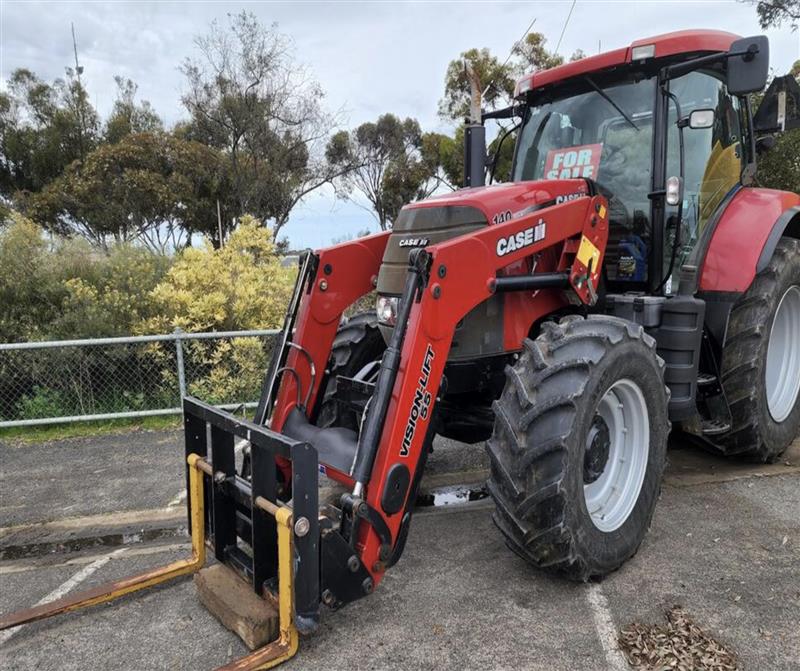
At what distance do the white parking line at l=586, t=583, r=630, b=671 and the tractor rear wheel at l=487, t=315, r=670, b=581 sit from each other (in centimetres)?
10

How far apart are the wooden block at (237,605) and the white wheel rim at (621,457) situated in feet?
5.59

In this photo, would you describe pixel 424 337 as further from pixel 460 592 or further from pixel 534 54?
pixel 534 54

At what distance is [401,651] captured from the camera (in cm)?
268

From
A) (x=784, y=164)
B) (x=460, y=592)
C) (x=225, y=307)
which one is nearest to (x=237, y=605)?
(x=460, y=592)

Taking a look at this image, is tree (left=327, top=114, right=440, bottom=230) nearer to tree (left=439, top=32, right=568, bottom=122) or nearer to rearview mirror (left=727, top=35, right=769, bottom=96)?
tree (left=439, top=32, right=568, bottom=122)

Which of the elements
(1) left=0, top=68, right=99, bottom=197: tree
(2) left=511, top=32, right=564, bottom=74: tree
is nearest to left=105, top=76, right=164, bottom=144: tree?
(1) left=0, top=68, right=99, bottom=197: tree

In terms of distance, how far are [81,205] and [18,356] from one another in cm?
1516

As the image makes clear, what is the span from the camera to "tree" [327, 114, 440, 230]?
96.9 feet

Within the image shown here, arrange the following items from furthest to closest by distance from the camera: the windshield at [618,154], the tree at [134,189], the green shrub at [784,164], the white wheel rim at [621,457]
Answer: the tree at [134,189] < the green shrub at [784,164] < the windshield at [618,154] < the white wheel rim at [621,457]

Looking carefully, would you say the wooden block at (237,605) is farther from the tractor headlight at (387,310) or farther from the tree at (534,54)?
the tree at (534,54)

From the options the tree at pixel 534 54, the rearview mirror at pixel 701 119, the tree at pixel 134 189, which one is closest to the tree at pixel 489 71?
the tree at pixel 534 54

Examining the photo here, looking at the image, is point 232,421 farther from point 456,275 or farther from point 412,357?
point 456,275

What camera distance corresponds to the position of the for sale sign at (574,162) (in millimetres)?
4199

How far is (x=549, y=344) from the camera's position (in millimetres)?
3049
